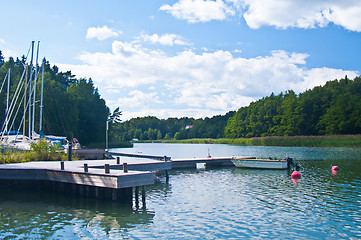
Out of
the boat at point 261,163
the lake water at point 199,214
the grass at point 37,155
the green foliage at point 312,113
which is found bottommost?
the lake water at point 199,214

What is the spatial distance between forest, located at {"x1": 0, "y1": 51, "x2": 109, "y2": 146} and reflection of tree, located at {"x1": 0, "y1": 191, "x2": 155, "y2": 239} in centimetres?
4187

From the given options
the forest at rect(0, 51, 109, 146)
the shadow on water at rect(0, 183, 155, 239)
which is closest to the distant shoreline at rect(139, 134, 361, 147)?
the forest at rect(0, 51, 109, 146)

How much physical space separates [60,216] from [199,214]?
214 inches

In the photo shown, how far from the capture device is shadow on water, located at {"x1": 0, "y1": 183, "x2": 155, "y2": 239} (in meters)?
11.1

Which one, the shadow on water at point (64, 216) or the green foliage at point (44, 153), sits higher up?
the green foliage at point (44, 153)

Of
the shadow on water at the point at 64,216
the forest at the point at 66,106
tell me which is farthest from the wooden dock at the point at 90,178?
the forest at the point at 66,106

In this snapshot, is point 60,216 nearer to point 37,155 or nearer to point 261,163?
point 37,155

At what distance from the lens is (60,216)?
1310 centimetres

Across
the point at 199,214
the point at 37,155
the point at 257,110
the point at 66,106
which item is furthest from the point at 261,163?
the point at 257,110

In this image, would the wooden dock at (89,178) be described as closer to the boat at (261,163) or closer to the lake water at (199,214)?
the lake water at (199,214)

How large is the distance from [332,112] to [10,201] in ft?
280

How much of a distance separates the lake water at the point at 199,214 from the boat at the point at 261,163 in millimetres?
8948

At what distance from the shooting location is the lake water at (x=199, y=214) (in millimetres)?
10977

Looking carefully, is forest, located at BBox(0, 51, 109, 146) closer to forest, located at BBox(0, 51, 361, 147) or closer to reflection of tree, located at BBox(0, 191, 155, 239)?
forest, located at BBox(0, 51, 361, 147)
